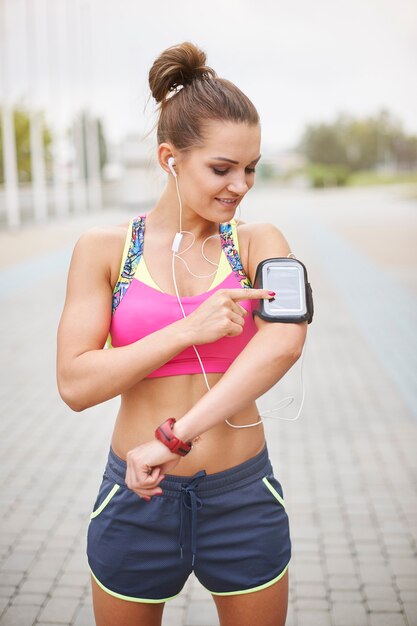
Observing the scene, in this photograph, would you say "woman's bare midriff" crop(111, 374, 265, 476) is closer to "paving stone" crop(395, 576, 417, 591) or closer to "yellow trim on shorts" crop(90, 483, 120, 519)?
"yellow trim on shorts" crop(90, 483, 120, 519)

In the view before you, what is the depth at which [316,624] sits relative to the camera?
3197 millimetres

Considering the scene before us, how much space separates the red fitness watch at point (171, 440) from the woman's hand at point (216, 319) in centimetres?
19

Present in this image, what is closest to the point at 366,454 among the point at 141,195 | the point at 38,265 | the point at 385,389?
the point at 385,389

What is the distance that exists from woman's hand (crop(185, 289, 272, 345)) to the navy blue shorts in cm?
41

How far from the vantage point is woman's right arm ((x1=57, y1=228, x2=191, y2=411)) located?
1.63 meters

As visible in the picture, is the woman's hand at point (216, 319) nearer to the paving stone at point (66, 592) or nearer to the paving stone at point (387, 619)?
the paving stone at point (387, 619)

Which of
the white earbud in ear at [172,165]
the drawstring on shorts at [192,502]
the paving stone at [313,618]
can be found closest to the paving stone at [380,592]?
the paving stone at [313,618]

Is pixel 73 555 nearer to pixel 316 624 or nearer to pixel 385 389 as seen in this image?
pixel 316 624

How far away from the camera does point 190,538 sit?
5.96ft

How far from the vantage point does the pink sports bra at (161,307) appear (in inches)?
69.6

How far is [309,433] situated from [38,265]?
11.7m

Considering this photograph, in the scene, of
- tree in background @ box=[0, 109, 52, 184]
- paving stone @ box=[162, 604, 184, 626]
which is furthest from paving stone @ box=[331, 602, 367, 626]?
tree in background @ box=[0, 109, 52, 184]

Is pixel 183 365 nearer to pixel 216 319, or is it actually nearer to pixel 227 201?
pixel 216 319

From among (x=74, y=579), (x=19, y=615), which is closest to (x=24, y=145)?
(x=74, y=579)
